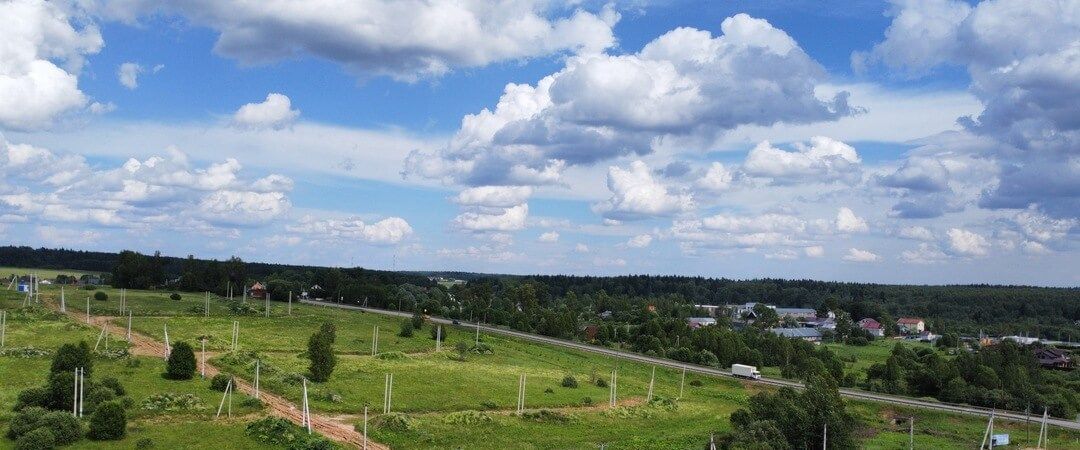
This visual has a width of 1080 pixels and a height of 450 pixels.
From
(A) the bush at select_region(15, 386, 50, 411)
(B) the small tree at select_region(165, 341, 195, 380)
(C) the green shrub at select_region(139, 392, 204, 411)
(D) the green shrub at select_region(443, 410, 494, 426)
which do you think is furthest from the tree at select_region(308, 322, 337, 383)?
(A) the bush at select_region(15, 386, 50, 411)

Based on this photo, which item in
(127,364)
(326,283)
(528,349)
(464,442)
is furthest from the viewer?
(326,283)

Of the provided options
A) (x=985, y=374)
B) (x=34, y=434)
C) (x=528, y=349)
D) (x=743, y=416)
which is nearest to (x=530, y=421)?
(x=743, y=416)

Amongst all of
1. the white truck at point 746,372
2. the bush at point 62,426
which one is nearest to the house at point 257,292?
the white truck at point 746,372

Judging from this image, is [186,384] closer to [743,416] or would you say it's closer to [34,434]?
[34,434]

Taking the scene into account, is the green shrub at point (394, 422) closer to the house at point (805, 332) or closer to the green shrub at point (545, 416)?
the green shrub at point (545, 416)

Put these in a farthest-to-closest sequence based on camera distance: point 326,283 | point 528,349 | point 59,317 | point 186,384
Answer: point 326,283 < point 528,349 < point 59,317 < point 186,384

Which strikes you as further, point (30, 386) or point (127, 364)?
point (127, 364)
